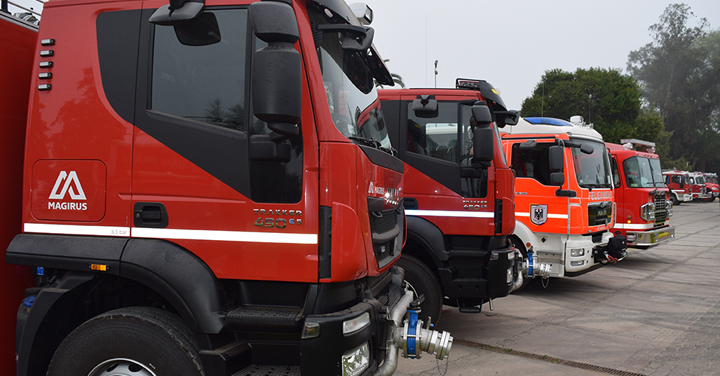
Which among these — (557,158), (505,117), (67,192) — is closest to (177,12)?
(67,192)

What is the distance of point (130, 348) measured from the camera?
8.79ft

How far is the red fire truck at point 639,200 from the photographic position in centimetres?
1125

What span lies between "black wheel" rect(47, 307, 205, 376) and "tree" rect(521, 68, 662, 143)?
111 feet

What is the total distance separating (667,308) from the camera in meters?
7.75

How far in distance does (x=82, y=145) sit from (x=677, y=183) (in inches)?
1731

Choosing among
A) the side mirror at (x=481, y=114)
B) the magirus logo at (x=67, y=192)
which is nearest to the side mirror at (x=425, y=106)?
the side mirror at (x=481, y=114)

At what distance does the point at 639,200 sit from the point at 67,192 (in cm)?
1157

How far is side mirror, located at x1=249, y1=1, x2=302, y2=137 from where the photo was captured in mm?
2381

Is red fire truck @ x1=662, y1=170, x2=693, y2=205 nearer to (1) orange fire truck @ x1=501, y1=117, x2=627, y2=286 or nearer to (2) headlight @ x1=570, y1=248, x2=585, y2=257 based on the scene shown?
(1) orange fire truck @ x1=501, y1=117, x2=627, y2=286

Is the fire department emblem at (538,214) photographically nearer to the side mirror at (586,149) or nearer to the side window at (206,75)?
the side mirror at (586,149)

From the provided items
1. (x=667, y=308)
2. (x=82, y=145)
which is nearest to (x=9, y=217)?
(x=82, y=145)

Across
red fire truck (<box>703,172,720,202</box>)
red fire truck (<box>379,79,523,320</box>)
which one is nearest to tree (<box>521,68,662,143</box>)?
red fire truck (<box>703,172,720,202</box>)

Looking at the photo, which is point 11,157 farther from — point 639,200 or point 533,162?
point 639,200

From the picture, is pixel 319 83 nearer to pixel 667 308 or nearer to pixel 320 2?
pixel 320 2
